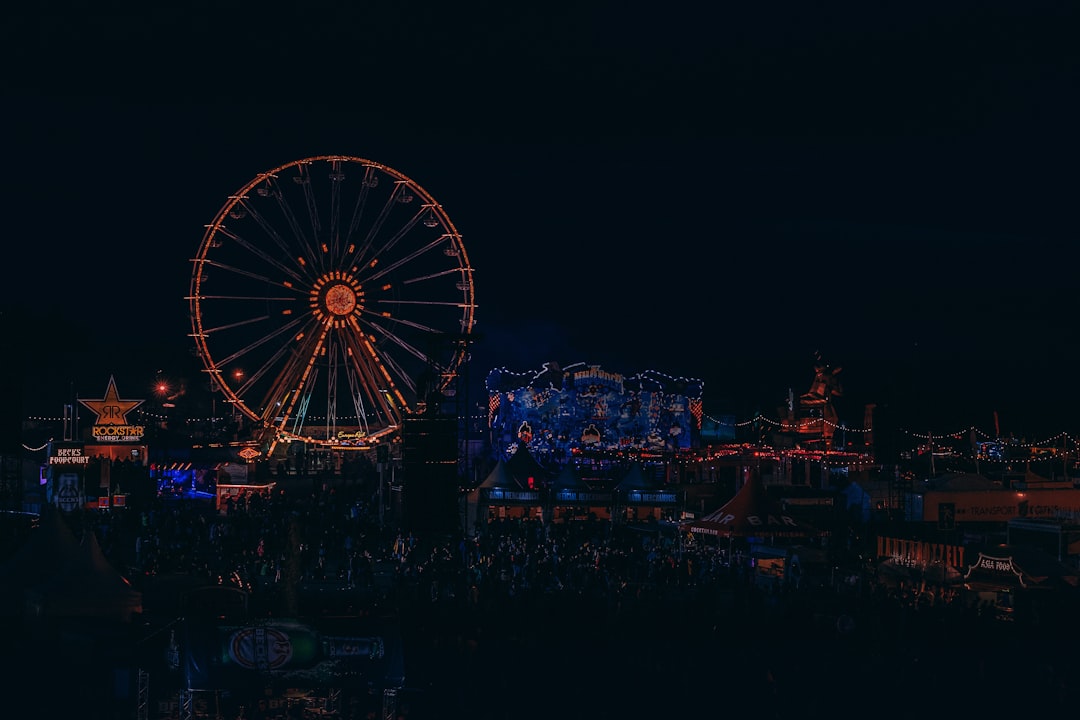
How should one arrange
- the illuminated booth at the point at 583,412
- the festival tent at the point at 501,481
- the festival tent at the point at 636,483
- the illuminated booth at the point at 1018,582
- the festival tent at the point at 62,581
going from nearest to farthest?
the festival tent at the point at 62,581
the illuminated booth at the point at 1018,582
the festival tent at the point at 501,481
the festival tent at the point at 636,483
the illuminated booth at the point at 583,412

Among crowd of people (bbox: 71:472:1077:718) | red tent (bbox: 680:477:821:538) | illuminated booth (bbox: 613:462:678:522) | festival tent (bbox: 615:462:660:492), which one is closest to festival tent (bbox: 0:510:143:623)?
crowd of people (bbox: 71:472:1077:718)

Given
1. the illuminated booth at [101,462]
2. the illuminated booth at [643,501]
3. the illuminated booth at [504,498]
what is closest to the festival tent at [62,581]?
the illuminated booth at [101,462]

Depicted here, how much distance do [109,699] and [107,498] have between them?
21.7 metres

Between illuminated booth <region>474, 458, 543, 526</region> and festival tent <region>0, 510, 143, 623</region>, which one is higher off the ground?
illuminated booth <region>474, 458, 543, 526</region>

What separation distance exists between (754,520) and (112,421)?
81.9 ft

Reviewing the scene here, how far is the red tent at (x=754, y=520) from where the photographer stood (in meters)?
27.5

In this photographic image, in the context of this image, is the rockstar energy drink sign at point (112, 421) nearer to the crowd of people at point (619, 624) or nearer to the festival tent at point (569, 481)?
the crowd of people at point (619, 624)

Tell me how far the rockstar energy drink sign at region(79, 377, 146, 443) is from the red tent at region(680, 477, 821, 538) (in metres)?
23.2

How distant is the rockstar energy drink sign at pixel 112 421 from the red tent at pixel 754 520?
2316cm

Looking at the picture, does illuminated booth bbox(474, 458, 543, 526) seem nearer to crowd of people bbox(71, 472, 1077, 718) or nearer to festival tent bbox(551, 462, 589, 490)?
festival tent bbox(551, 462, 589, 490)

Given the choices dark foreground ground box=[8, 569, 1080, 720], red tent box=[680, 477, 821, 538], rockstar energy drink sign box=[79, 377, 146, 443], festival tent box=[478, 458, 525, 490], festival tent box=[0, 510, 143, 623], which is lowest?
dark foreground ground box=[8, 569, 1080, 720]

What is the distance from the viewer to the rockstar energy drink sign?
43.1 m

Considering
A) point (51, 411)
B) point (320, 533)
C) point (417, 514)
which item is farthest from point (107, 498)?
point (51, 411)

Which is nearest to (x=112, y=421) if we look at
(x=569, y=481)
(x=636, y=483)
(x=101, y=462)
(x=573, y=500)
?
(x=101, y=462)
